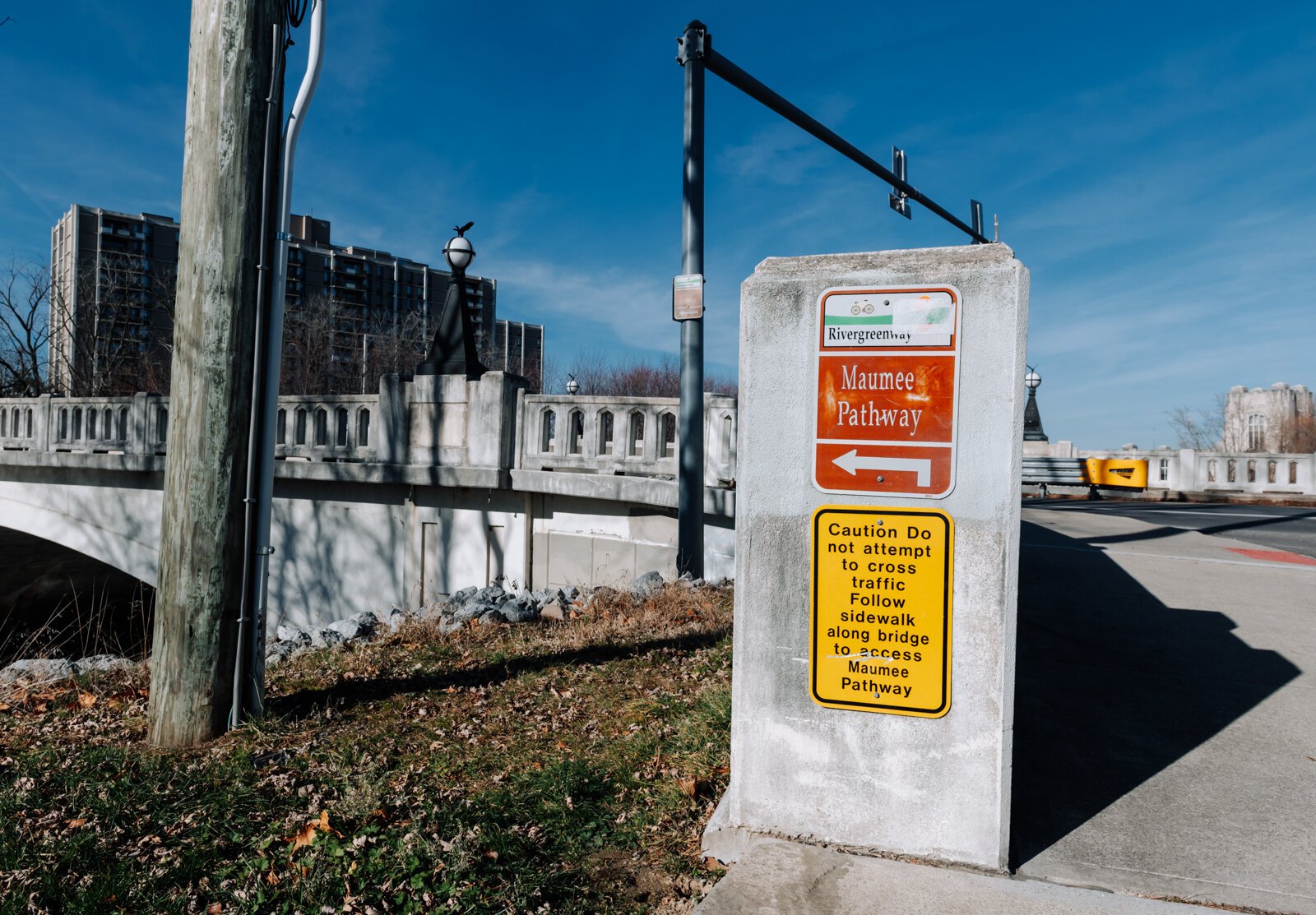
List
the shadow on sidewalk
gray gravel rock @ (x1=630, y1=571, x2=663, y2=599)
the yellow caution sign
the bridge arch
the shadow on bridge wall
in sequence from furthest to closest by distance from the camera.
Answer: the yellow caution sign < the bridge arch < the shadow on bridge wall < gray gravel rock @ (x1=630, y1=571, x2=663, y2=599) < the shadow on sidewalk

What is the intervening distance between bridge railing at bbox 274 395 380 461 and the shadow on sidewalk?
28.7ft

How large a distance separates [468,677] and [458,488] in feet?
20.0

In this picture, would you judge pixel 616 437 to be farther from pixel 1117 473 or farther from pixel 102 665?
pixel 1117 473

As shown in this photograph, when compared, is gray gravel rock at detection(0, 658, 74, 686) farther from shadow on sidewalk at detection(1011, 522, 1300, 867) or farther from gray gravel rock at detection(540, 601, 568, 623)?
shadow on sidewalk at detection(1011, 522, 1300, 867)

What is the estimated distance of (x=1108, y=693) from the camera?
4.45 meters

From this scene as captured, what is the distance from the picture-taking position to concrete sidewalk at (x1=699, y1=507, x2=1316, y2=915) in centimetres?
253

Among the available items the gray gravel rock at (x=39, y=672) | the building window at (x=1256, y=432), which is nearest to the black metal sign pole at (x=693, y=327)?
the gray gravel rock at (x=39, y=672)

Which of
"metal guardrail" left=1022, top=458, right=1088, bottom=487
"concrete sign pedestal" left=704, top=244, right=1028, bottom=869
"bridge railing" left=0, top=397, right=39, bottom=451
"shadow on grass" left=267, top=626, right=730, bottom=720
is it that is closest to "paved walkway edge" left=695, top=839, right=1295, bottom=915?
"concrete sign pedestal" left=704, top=244, right=1028, bottom=869

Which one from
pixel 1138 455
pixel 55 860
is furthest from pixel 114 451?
pixel 1138 455

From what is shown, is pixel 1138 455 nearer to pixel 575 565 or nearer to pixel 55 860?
pixel 575 565

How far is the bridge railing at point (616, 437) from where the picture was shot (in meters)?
9.35

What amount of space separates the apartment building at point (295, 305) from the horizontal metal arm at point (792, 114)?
2395 centimetres

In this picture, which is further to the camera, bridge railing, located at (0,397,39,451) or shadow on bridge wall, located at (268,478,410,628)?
bridge railing, located at (0,397,39,451)

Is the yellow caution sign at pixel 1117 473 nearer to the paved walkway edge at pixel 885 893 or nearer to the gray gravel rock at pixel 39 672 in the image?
the paved walkway edge at pixel 885 893
